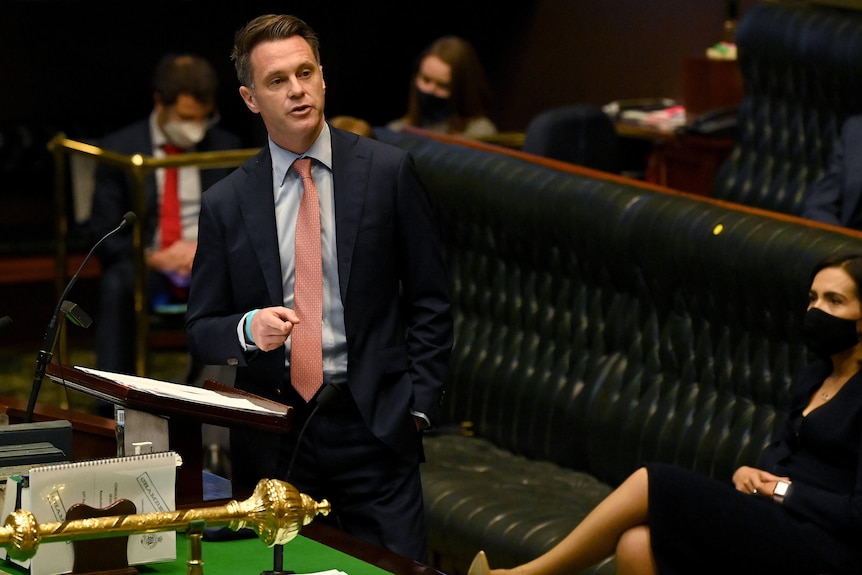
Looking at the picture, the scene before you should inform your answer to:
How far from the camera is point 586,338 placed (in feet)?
16.6

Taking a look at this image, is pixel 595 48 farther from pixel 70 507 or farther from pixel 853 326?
pixel 70 507

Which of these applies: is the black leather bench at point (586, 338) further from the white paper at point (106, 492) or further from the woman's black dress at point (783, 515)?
the white paper at point (106, 492)

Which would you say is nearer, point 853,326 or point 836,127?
point 853,326

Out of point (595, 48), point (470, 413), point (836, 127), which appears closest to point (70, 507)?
point (470, 413)

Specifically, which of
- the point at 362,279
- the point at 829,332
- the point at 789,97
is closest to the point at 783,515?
the point at 829,332

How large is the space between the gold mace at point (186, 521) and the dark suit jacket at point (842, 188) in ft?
10.4

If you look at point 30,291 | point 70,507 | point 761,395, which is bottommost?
point 30,291

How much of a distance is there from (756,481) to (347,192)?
126 centimetres

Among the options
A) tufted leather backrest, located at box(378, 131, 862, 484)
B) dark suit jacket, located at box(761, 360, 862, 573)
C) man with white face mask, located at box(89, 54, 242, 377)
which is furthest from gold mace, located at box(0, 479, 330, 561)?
man with white face mask, located at box(89, 54, 242, 377)

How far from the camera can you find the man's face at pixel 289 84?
10.5 ft

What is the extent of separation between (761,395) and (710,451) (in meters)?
0.21

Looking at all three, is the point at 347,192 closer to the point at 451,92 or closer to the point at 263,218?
the point at 263,218

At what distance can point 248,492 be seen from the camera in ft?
10.5

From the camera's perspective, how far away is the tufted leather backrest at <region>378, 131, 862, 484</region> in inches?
174
